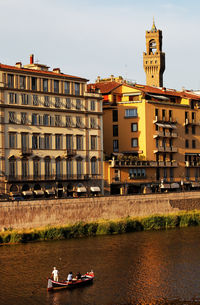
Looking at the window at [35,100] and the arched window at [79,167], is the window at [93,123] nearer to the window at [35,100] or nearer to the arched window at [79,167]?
the arched window at [79,167]

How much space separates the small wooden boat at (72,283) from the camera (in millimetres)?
48803

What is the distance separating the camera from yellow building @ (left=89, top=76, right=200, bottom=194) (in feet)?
318

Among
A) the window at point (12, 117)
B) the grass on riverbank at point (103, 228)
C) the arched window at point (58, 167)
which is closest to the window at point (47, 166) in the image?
the arched window at point (58, 167)

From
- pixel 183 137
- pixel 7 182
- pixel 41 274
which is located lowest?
pixel 41 274

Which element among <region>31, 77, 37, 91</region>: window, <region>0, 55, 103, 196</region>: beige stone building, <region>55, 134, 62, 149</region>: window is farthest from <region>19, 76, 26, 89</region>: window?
<region>55, 134, 62, 149</region>: window

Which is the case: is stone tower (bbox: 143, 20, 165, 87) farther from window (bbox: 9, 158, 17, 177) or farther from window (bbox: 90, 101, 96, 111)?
window (bbox: 9, 158, 17, 177)

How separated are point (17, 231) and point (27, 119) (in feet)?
63.2

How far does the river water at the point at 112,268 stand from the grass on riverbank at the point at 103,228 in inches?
73.5

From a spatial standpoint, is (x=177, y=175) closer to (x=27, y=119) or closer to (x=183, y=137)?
(x=183, y=137)

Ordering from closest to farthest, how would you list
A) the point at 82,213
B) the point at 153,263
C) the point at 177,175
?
the point at 153,263 → the point at 82,213 → the point at 177,175

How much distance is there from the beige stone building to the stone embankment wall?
8.32 m

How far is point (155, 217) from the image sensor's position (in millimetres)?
80812

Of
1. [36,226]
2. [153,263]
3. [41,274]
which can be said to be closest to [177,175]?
[36,226]

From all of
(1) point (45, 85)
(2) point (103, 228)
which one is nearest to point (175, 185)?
(2) point (103, 228)
